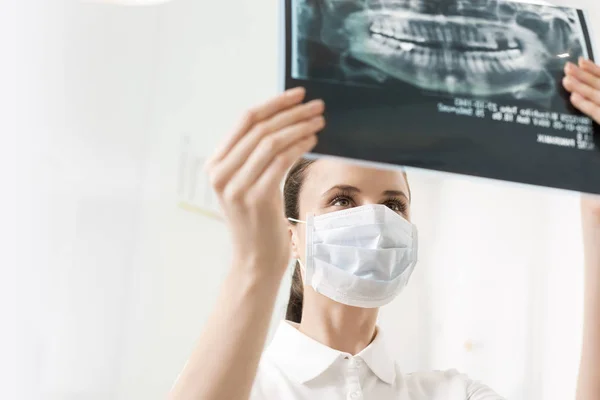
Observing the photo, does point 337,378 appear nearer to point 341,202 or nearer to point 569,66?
point 341,202

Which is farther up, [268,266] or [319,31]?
[319,31]

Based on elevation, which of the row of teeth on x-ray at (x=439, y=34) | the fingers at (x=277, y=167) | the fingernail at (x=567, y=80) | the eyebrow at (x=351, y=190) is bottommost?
the eyebrow at (x=351, y=190)

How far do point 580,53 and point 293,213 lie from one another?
607mm

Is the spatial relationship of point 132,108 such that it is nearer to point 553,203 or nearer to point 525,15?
point 525,15

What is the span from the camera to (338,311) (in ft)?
4.03

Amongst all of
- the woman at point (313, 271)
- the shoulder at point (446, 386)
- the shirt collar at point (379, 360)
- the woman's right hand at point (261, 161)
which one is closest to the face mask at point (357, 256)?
the woman at point (313, 271)

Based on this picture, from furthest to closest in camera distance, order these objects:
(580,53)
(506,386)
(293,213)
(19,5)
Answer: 1. (506,386)
2. (293,213)
3. (19,5)
4. (580,53)

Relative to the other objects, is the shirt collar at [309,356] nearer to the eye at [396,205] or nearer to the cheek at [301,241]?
the cheek at [301,241]

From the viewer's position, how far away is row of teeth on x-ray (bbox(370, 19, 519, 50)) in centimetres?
91

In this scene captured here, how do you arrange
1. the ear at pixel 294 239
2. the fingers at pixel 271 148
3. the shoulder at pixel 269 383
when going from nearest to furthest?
1. the fingers at pixel 271 148
2. the shoulder at pixel 269 383
3. the ear at pixel 294 239

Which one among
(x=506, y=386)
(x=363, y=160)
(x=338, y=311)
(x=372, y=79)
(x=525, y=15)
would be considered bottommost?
(x=506, y=386)

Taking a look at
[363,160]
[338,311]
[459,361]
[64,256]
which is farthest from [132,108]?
[459,361]

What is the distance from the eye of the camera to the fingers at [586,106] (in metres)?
0.89

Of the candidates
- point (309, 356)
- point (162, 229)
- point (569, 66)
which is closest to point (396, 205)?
point (309, 356)
